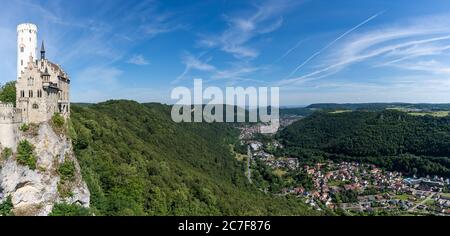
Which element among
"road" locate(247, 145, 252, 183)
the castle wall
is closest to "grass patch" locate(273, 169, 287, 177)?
"road" locate(247, 145, 252, 183)

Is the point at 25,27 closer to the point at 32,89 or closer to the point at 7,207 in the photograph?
the point at 32,89

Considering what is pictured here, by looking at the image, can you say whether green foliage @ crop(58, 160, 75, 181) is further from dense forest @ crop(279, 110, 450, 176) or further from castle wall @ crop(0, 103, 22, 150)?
dense forest @ crop(279, 110, 450, 176)

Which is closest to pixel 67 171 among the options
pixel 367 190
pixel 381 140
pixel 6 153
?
pixel 6 153

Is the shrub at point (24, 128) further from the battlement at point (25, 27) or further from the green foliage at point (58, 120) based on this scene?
the battlement at point (25, 27)

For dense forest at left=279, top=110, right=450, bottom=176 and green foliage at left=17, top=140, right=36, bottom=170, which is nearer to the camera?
green foliage at left=17, top=140, right=36, bottom=170

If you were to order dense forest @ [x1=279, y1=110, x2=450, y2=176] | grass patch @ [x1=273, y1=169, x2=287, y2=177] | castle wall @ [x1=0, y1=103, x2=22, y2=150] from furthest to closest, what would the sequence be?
dense forest @ [x1=279, y1=110, x2=450, y2=176]
grass patch @ [x1=273, y1=169, x2=287, y2=177]
castle wall @ [x1=0, y1=103, x2=22, y2=150]

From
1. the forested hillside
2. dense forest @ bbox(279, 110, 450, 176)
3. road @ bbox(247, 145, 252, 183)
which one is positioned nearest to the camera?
the forested hillside

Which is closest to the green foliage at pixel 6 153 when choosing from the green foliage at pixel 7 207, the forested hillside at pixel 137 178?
the green foliage at pixel 7 207
